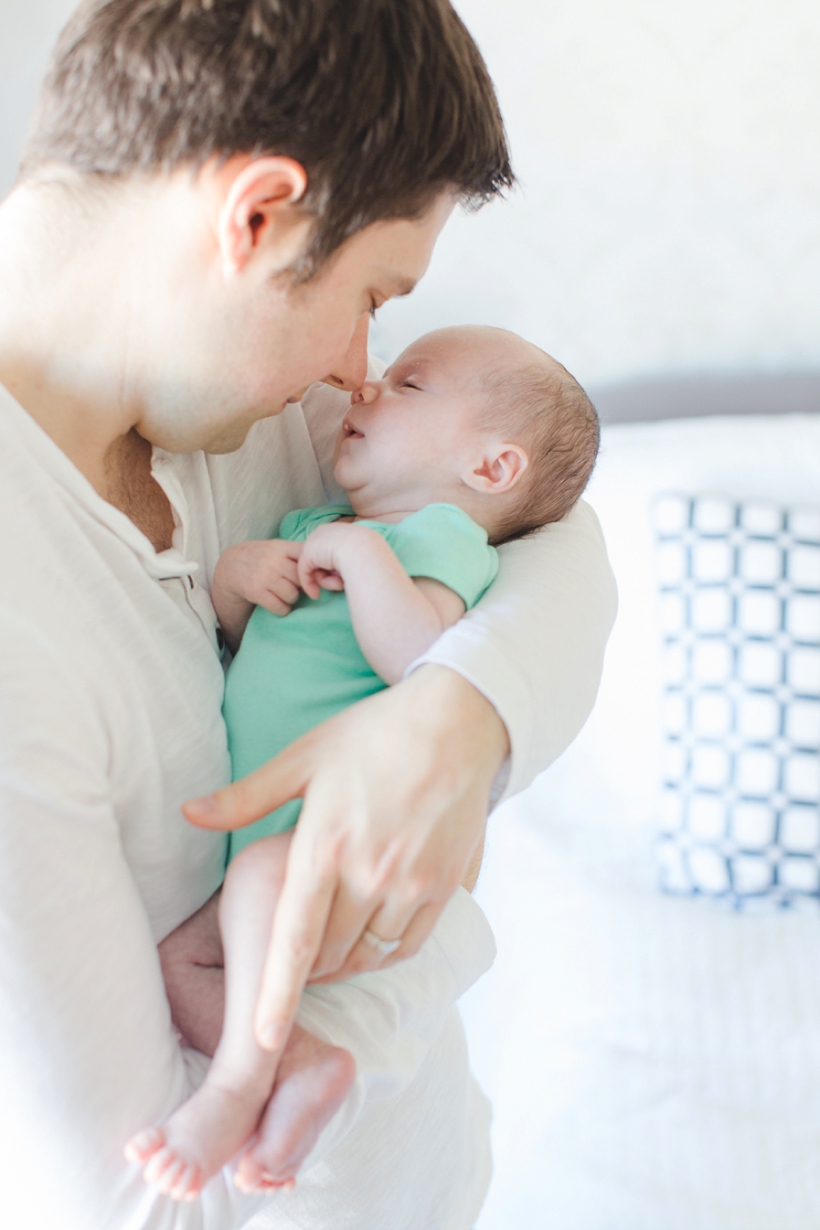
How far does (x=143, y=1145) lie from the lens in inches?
24.0

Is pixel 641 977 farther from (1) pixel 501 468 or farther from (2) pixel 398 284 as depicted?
(2) pixel 398 284

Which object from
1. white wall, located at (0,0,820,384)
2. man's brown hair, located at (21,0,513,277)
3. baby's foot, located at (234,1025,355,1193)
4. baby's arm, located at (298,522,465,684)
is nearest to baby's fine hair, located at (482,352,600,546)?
baby's arm, located at (298,522,465,684)

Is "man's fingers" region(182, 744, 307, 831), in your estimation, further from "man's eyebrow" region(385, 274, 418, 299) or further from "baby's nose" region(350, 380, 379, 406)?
"baby's nose" region(350, 380, 379, 406)

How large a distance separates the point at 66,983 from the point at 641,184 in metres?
1.74

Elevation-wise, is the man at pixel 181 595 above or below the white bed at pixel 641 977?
above

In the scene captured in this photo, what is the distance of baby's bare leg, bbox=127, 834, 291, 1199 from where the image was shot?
0.61m

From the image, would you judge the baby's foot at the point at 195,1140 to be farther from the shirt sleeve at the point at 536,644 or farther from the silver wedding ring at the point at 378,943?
the shirt sleeve at the point at 536,644

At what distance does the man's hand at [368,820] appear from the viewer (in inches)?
25.6

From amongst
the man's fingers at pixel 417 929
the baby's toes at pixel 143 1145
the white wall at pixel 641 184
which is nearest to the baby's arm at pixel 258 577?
the man's fingers at pixel 417 929

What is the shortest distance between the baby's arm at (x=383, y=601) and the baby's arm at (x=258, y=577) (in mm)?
40

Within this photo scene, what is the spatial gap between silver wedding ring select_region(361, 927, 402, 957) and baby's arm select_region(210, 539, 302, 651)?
1.07 feet

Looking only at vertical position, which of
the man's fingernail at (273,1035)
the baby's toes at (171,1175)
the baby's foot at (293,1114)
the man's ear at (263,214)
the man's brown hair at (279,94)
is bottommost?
the baby's foot at (293,1114)

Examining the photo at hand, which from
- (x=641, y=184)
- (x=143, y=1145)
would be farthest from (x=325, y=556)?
(x=641, y=184)

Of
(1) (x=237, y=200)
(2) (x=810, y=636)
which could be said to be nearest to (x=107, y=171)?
(1) (x=237, y=200)
